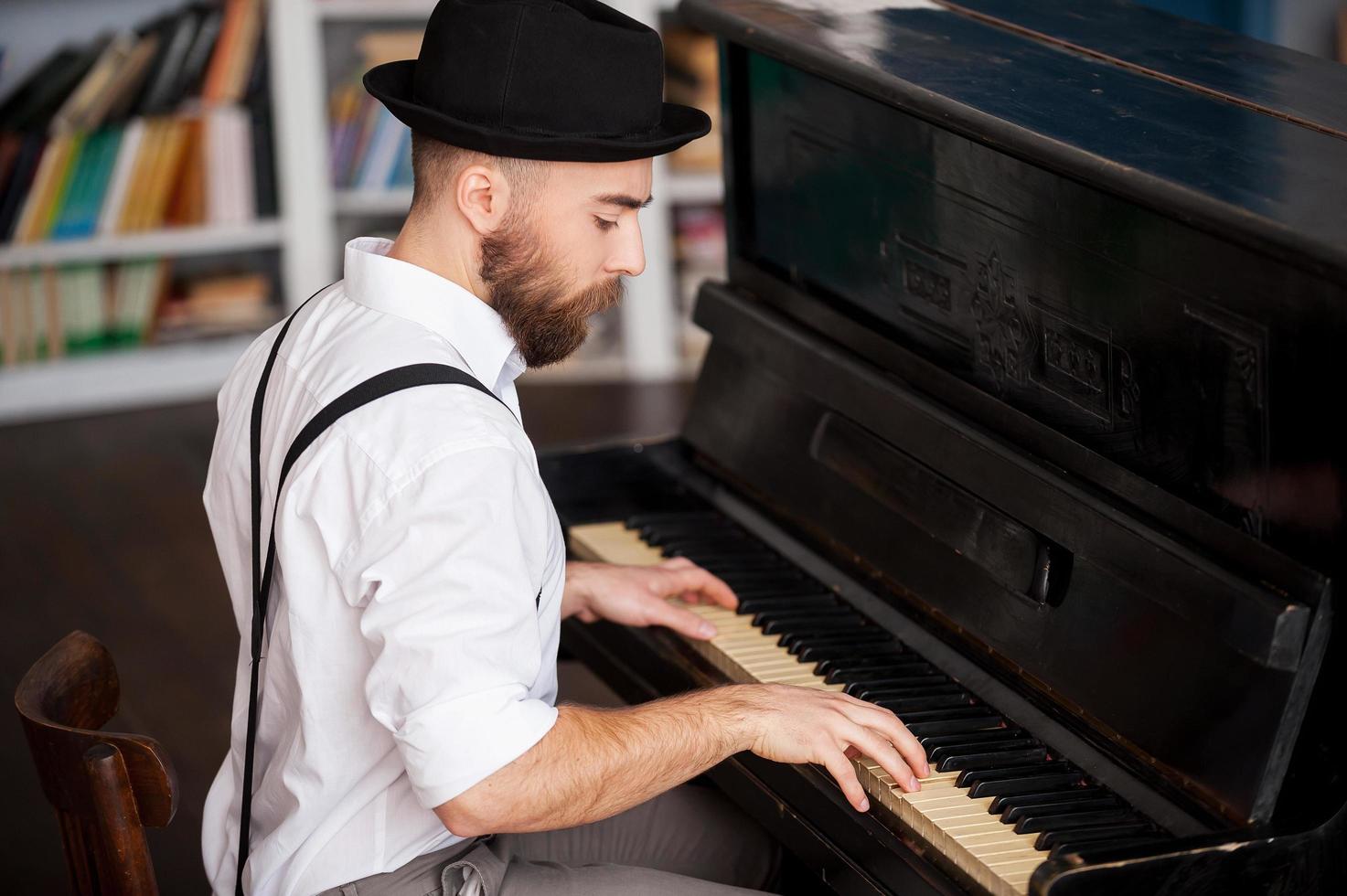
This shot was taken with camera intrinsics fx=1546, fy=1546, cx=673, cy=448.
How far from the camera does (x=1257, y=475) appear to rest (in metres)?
1.43

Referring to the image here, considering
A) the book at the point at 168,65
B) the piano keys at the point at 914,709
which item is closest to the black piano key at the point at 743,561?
the piano keys at the point at 914,709

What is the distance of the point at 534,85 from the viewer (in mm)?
1473

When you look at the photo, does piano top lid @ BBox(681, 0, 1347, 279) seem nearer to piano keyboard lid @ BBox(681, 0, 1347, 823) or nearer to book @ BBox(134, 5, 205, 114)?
piano keyboard lid @ BBox(681, 0, 1347, 823)

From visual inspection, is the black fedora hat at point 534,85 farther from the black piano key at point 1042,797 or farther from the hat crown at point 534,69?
the black piano key at point 1042,797

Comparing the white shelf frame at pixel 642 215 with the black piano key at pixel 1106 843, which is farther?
the white shelf frame at pixel 642 215

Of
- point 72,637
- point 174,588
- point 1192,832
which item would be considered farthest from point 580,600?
point 174,588

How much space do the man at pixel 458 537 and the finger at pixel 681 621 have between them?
26 centimetres

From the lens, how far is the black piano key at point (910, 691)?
1.67 m

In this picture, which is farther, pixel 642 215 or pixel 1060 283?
pixel 642 215

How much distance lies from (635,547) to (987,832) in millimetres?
847

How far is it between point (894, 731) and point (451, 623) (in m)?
0.47

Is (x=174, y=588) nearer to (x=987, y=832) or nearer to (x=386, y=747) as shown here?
(x=386, y=747)

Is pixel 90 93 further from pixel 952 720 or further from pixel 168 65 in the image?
pixel 952 720

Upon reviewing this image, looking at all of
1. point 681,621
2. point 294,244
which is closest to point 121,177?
point 294,244
